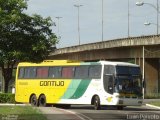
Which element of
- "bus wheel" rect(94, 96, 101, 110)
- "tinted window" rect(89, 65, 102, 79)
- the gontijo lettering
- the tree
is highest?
the tree

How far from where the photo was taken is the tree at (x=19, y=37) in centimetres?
4556

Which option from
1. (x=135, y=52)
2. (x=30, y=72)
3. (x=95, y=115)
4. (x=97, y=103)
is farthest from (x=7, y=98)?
(x=135, y=52)

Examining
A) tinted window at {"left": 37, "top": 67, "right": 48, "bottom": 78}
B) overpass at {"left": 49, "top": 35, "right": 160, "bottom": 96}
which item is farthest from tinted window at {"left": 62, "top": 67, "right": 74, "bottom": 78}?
overpass at {"left": 49, "top": 35, "right": 160, "bottom": 96}

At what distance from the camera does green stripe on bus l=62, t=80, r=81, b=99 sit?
123 feet

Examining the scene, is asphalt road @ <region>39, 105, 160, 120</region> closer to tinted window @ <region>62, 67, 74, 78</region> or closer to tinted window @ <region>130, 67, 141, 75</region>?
tinted window @ <region>130, 67, 141, 75</region>

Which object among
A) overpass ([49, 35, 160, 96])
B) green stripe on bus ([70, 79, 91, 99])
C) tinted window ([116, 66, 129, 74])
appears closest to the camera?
tinted window ([116, 66, 129, 74])

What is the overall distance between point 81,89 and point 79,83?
458 mm

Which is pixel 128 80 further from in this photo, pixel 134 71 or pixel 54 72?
pixel 54 72

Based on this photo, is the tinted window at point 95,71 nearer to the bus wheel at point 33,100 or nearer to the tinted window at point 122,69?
the tinted window at point 122,69

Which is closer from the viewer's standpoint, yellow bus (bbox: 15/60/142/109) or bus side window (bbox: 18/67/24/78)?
yellow bus (bbox: 15/60/142/109)

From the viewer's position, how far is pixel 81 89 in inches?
1467

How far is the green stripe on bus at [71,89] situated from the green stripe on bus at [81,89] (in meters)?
0.25

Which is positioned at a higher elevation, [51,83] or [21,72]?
[21,72]

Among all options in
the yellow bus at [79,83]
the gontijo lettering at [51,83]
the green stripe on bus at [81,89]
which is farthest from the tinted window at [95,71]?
the gontijo lettering at [51,83]
